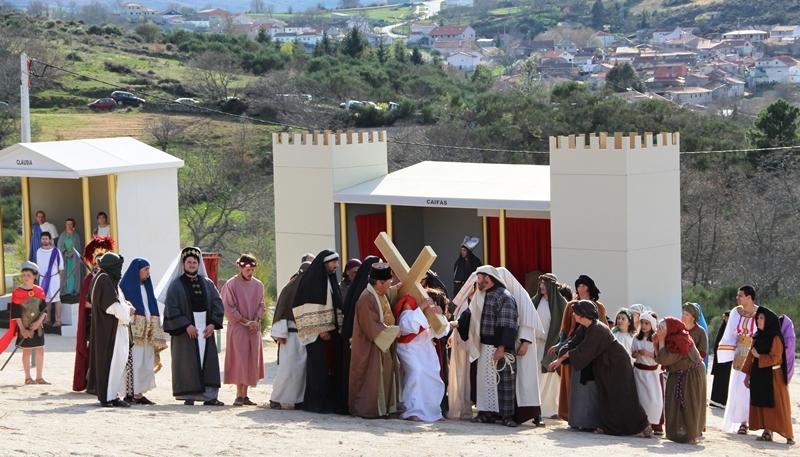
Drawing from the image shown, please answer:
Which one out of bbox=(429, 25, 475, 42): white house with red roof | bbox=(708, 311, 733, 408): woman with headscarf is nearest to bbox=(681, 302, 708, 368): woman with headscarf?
bbox=(708, 311, 733, 408): woman with headscarf

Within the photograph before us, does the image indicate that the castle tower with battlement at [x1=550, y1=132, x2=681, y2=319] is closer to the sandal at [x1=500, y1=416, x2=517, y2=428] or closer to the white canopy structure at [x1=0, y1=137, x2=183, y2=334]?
the sandal at [x1=500, y1=416, x2=517, y2=428]

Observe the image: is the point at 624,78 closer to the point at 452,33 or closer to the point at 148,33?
the point at 148,33

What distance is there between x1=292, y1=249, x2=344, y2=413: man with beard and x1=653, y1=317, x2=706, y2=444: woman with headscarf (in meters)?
2.61

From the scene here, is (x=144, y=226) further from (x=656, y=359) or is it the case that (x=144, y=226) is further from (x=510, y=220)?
(x=656, y=359)

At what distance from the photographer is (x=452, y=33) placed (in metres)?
154

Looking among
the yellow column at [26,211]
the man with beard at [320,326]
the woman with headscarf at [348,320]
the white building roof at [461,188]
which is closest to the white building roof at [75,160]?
the yellow column at [26,211]

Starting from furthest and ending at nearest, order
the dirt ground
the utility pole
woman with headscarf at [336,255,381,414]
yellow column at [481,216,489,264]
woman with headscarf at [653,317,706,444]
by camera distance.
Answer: the utility pole → yellow column at [481,216,489,264] → woman with headscarf at [336,255,381,414] → woman with headscarf at [653,317,706,444] → the dirt ground

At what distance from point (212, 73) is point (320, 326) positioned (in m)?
47.0

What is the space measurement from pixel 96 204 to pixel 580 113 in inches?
951

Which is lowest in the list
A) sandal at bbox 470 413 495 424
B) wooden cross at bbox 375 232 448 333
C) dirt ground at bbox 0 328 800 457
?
sandal at bbox 470 413 495 424

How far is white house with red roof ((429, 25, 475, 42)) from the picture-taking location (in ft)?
505

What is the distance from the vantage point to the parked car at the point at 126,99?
169 ft

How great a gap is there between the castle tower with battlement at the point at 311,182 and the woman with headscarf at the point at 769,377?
694 cm

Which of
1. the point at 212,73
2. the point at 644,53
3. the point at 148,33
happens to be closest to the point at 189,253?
the point at 212,73
